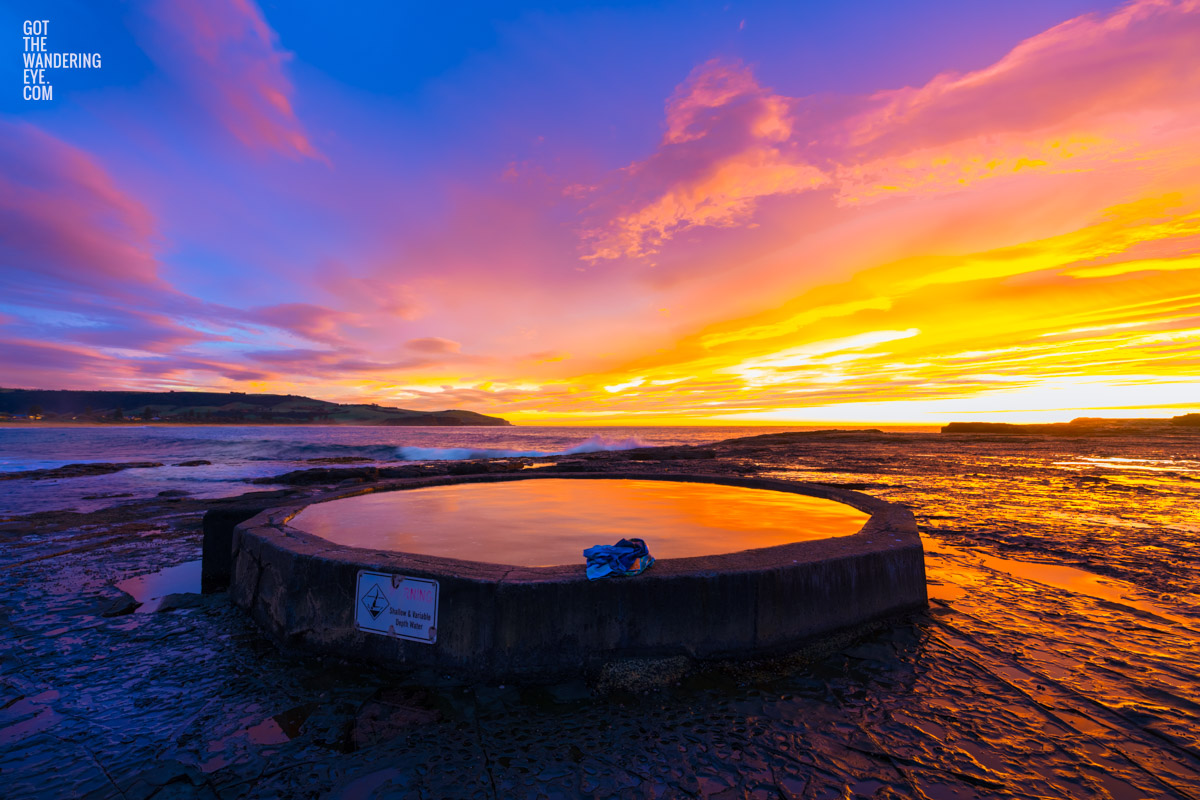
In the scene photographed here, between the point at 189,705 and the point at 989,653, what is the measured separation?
556 cm

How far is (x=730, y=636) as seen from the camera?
341cm

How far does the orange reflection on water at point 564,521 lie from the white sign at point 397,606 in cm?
59

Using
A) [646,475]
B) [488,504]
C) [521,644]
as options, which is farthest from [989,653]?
[646,475]

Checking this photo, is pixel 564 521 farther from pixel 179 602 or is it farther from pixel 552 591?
pixel 179 602

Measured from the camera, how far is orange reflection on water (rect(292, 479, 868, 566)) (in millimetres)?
4359

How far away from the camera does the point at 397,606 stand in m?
3.40

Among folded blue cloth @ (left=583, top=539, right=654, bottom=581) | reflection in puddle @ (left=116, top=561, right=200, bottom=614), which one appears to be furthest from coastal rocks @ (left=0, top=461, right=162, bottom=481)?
folded blue cloth @ (left=583, top=539, right=654, bottom=581)

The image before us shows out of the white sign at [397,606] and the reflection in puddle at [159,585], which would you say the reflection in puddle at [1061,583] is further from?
the reflection in puddle at [159,585]

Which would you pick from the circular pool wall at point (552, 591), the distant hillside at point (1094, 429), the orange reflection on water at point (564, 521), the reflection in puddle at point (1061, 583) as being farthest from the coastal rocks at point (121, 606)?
the distant hillside at point (1094, 429)

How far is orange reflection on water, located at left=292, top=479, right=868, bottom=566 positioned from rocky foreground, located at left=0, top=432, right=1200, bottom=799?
1037 mm

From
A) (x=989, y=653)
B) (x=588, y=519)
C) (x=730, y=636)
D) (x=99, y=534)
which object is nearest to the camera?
(x=730, y=636)

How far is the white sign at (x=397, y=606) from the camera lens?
329 cm

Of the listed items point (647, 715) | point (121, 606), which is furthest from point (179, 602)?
point (647, 715)

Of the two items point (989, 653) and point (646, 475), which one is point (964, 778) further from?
point (646, 475)
